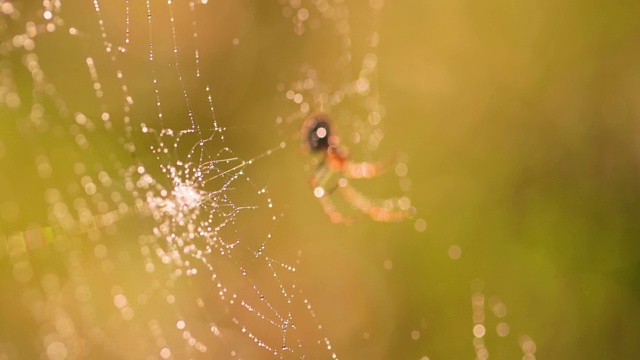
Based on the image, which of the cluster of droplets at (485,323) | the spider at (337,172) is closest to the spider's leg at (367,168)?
the spider at (337,172)

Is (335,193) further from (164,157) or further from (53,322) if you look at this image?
(53,322)

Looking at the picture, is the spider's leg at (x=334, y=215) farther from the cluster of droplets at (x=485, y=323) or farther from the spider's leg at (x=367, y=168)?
the cluster of droplets at (x=485, y=323)

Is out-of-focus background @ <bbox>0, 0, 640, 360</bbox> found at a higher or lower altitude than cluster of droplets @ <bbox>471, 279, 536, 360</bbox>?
higher

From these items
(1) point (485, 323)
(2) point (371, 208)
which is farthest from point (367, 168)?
(1) point (485, 323)

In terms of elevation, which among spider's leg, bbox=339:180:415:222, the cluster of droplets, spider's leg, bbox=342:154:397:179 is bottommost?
the cluster of droplets

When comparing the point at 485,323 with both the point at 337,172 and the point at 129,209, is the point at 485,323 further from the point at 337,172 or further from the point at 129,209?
the point at 129,209

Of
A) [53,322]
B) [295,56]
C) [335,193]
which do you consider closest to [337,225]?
[335,193]

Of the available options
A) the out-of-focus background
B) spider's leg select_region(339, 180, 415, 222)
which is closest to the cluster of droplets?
the out-of-focus background

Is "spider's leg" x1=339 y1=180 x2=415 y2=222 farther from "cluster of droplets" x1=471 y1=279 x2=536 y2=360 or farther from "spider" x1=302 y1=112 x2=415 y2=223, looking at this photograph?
"cluster of droplets" x1=471 y1=279 x2=536 y2=360
